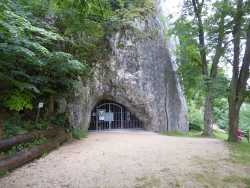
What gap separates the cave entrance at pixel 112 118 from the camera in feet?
48.5

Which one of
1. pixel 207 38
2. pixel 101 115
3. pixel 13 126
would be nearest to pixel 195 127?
pixel 101 115

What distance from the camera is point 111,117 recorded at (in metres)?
14.8

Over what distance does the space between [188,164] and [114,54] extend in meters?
9.12

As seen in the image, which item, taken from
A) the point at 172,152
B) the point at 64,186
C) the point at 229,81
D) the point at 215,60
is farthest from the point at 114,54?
the point at 64,186

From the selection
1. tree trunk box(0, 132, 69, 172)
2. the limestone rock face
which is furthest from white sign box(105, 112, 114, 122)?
tree trunk box(0, 132, 69, 172)

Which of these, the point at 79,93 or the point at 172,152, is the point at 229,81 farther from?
the point at 79,93

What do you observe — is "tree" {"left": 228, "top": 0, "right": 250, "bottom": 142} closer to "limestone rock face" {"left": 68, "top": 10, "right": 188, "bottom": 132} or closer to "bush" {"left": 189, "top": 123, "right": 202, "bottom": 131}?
"limestone rock face" {"left": 68, "top": 10, "right": 188, "bottom": 132}

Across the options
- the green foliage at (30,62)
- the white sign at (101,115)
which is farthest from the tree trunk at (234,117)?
the white sign at (101,115)

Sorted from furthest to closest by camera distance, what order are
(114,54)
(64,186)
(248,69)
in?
(114,54) < (248,69) < (64,186)

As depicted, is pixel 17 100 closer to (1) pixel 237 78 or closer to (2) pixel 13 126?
(2) pixel 13 126

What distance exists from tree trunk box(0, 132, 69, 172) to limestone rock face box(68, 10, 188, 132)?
4787 millimetres

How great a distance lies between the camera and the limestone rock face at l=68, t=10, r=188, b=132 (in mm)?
13367

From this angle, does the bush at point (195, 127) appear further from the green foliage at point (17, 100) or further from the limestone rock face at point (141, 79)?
the green foliage at point (17, 100)

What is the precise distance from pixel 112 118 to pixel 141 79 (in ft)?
9.81
